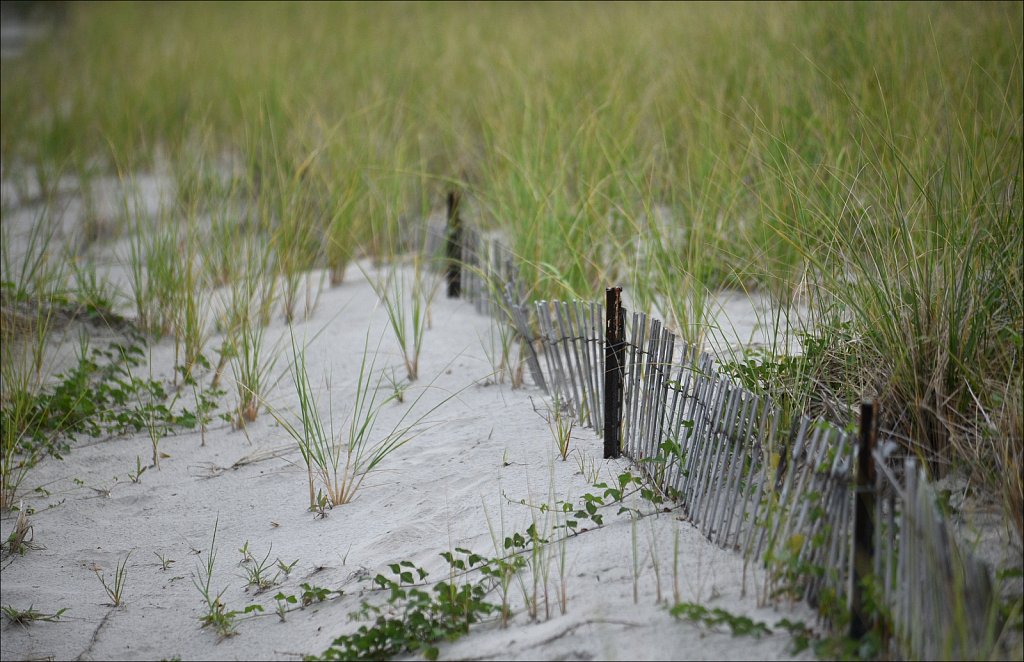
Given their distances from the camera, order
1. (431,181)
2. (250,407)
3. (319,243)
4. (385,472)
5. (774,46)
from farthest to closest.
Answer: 1. (431,181)
2. (774,46)
3. (319,243)
4. (250,407)
5. (385,472)

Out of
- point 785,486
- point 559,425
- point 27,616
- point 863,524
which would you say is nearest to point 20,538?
point 27,616

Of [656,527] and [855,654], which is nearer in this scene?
[855,654]

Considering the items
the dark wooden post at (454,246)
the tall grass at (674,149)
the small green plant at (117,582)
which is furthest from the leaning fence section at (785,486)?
the small green plant at (117,582)

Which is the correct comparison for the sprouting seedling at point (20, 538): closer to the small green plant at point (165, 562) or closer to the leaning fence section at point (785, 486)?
the small green plant at point (165, 562)

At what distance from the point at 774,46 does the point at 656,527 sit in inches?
159

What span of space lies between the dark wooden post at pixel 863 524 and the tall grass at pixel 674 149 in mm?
394

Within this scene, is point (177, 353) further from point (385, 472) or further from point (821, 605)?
point (821, 605)

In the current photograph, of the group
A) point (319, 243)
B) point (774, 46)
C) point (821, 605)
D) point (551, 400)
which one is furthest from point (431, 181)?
point (821, 605)

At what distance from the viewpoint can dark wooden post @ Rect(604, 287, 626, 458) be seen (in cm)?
264

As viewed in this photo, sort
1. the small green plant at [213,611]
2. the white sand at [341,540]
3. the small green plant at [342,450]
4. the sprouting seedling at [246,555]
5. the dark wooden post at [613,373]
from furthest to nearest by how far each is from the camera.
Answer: the small green plant at [342,450] < the dark wooden post at [613,373] < the sprouting seedling at [246,555] < the small green plant at [213,611] < the white sand at [341,540]

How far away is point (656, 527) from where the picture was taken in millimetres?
2320

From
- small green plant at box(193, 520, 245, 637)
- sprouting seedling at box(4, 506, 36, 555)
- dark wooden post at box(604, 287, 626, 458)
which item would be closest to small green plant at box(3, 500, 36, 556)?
sprouting seedling at box(4, 506, 36, 555)

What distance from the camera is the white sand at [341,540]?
1986 millimetres

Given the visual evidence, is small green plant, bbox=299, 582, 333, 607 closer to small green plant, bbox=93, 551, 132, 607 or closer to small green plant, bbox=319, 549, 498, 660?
small green plant, bbox=319, 549, 498, 660
